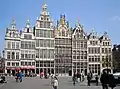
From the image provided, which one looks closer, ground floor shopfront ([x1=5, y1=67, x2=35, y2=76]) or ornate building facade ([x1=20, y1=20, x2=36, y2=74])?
ground floor shopfront ([x1=5, y1=67, x2=35, y2=76])

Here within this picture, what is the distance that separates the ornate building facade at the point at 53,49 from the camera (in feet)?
230

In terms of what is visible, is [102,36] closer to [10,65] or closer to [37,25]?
[37,25]

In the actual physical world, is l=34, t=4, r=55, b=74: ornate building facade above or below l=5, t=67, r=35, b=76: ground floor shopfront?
above

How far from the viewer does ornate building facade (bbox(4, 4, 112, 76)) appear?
70125mm

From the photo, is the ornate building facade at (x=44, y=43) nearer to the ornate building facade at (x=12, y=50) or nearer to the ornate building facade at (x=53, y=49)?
the ornate building facade at (x=53, y=49)

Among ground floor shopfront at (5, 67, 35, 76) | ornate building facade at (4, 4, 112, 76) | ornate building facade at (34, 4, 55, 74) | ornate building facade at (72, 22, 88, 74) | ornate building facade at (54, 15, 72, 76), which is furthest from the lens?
ornate building facade at (72, 22, 88, 74)

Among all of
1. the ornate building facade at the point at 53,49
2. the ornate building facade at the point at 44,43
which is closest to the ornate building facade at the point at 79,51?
the ornate building facade at the point at 53,49

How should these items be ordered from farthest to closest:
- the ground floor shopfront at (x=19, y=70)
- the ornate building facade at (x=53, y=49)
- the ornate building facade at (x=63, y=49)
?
the ornate building facade at (x=63, y=49) < the ornate building facade at (x=53, y=49) < the ground floor shopfront at (x=19, y=70)

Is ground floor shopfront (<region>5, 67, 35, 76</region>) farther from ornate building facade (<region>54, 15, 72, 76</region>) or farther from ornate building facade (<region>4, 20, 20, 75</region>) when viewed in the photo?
ornate building facade (<region>54, 15, 72, 76</region>)

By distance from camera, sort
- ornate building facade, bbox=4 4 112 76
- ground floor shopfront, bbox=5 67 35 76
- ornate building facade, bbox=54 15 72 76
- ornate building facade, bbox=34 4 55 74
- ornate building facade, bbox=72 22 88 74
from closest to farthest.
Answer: ground floor shopfront, bbox=5 67 35 76, ornate building facade, bbox=4 4 112 76, ornate building facade, bbox=34 4 55 74, ornate building facade, bbox=54 15 72 76, ornate building facade, bbox=72 22 88 74

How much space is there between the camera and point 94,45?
255ft

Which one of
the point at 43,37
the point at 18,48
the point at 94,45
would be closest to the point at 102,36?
the point at 94,45

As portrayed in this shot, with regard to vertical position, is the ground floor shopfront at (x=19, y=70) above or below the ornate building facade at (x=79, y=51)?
below

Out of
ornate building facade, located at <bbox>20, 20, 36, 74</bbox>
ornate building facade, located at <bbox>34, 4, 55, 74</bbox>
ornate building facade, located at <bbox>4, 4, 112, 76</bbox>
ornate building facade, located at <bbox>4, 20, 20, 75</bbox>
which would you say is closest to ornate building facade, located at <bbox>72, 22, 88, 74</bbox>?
ornate building facade, located at <bbox>4, 4, 112, 76</bbox>
